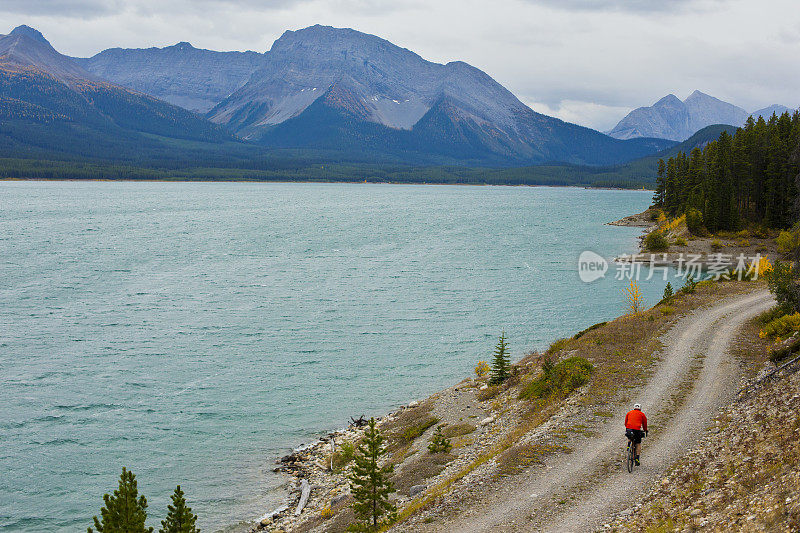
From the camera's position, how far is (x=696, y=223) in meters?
98.6

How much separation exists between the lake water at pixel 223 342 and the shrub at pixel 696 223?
1105 cm

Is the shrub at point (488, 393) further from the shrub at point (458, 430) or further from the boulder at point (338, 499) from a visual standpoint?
the boulder at point (338, 499)

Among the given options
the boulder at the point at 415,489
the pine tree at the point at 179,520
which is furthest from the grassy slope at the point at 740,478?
the pine tree at the point at 179,520

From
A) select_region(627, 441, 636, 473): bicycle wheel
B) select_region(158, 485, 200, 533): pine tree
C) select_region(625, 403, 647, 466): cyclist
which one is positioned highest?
select_region(625, 403, 647, 466): cyclist

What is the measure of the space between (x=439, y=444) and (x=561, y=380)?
827 cm

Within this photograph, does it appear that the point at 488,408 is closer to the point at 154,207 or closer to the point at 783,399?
the point at 783,399

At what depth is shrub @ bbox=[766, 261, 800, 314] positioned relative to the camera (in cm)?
3538

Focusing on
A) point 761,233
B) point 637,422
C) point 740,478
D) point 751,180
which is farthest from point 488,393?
point 751,180

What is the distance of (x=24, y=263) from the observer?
89.1 metres

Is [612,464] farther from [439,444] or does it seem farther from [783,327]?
[783,327]

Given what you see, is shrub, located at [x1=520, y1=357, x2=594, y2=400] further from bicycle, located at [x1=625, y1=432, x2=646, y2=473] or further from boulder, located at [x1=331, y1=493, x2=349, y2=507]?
boulder, located at [x1=331, y1=493, x2=349, y2=507]

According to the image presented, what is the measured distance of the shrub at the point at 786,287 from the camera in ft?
116

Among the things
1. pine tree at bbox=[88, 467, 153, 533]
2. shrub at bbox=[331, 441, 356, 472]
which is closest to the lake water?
shrub at bbox=[331, 441, 356, 472]

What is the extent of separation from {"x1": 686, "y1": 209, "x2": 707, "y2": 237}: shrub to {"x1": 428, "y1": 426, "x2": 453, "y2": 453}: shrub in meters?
85.7
